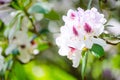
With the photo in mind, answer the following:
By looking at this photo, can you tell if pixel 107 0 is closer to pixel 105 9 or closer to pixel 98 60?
pixel 105 9

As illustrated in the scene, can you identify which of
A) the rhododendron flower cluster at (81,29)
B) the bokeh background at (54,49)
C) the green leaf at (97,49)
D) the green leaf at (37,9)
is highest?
the rhododendron flower cluster at (81,29)

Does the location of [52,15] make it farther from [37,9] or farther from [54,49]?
[54,49]

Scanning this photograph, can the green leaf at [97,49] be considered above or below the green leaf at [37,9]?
above

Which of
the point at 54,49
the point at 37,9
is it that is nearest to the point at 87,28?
the point at 37,9

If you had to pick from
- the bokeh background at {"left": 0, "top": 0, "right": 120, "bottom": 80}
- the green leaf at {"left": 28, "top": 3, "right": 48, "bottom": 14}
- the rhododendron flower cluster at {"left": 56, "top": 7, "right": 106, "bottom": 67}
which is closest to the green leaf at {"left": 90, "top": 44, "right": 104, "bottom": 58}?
the rhododendron flower cluster at {"left": 56, "top": 7, "right": 106, "bottom": 67}

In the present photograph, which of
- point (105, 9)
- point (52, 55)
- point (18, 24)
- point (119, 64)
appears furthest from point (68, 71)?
point (105, 9)

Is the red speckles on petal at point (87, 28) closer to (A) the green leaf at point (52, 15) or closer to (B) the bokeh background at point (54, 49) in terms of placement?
(B) the bokeh background at point (54, 49)

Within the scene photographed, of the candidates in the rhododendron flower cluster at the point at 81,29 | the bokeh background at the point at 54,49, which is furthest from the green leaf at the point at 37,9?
the rhododendron flower cluster at the point at 81,29
